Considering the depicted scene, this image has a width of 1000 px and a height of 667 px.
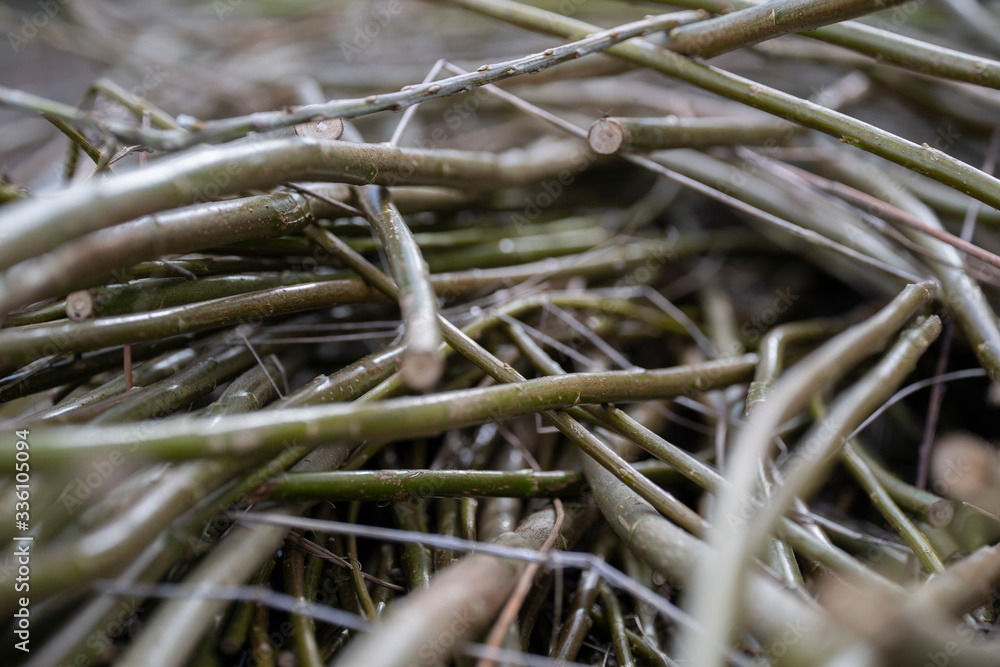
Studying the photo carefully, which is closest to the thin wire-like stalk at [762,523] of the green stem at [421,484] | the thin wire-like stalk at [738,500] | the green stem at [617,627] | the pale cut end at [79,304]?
the thin wire-like stalk at [738,500]

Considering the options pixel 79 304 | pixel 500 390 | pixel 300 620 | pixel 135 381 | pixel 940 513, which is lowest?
pixel 940 513

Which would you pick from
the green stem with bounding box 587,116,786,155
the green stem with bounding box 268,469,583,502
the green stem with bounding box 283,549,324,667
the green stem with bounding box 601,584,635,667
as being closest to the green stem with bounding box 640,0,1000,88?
the green stem with bounding box 587,116,786,155

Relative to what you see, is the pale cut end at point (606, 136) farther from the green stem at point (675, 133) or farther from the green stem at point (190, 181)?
the green stem at point (190, 181)

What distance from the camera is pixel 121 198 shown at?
0.59m

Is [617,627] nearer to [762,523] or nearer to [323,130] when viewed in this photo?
[762,523]

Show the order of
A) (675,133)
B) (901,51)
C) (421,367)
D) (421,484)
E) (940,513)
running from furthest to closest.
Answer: (675,133) < (901,51) < (940,513) < (421,484) < (421,367)

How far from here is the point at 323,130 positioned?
850 millimetres

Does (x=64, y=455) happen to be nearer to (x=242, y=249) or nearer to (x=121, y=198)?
(x=121, y=198)

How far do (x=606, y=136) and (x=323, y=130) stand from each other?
460 mm

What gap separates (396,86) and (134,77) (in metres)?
0.90

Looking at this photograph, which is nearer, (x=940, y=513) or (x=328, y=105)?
(x=328, y=105)

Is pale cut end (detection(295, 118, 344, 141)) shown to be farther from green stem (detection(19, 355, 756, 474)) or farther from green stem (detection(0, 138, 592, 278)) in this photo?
green stem (detection(19, 355, 756, 474))

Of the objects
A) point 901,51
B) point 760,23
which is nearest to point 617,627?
point 760,23

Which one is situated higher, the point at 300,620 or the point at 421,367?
the point at 421,367
